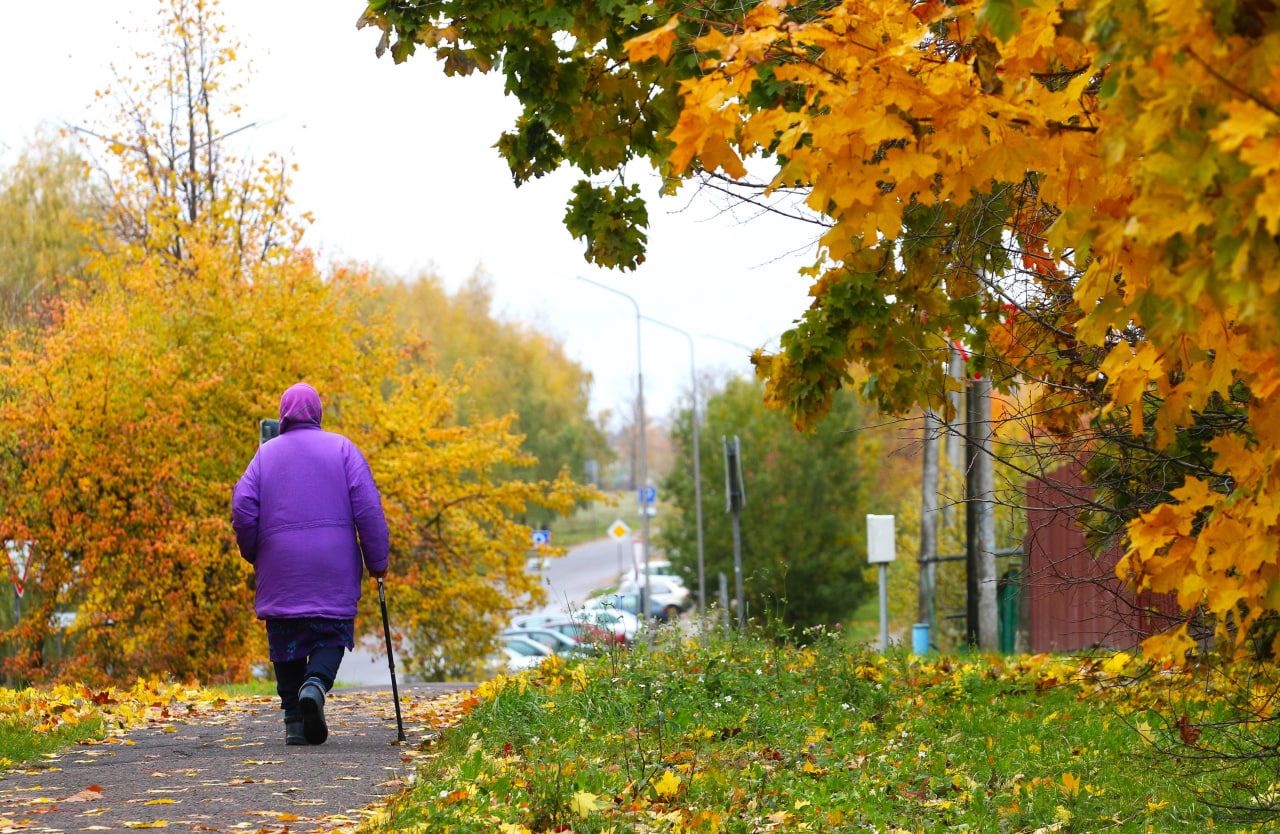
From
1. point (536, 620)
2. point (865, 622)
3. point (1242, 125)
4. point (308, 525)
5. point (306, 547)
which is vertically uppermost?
point (1242, 125)

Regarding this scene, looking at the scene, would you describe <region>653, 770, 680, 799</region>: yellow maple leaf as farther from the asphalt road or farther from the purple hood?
the asphalt road

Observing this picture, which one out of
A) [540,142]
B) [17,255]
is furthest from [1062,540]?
[17,255]

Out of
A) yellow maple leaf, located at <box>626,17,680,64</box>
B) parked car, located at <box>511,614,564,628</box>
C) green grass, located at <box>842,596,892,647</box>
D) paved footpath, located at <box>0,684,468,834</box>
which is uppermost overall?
yellow maple leaf, located at <box>626,17,680,64</box>

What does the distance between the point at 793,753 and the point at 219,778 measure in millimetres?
2511

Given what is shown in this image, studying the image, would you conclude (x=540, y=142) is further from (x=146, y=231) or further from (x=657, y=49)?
(x=146, y=231)

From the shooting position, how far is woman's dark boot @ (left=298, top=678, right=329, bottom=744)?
695cm

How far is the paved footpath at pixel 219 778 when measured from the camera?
518cm

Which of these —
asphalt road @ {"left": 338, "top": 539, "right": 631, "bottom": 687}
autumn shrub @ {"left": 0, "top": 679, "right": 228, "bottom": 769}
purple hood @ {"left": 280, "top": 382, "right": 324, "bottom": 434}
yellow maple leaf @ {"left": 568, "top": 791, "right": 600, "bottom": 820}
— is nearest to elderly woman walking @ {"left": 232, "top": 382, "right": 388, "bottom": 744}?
purple hood @ {"left": 280, "top": 382, "right": 324, "bottom": 434}

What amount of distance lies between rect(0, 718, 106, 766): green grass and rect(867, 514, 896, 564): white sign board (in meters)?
8.12

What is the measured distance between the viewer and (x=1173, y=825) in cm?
547

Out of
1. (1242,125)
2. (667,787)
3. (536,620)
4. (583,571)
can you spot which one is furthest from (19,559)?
(583,571)

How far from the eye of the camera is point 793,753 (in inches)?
262

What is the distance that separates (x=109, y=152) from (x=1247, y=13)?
21.7 metres

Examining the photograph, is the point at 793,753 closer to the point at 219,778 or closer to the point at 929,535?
the point at 219,778
